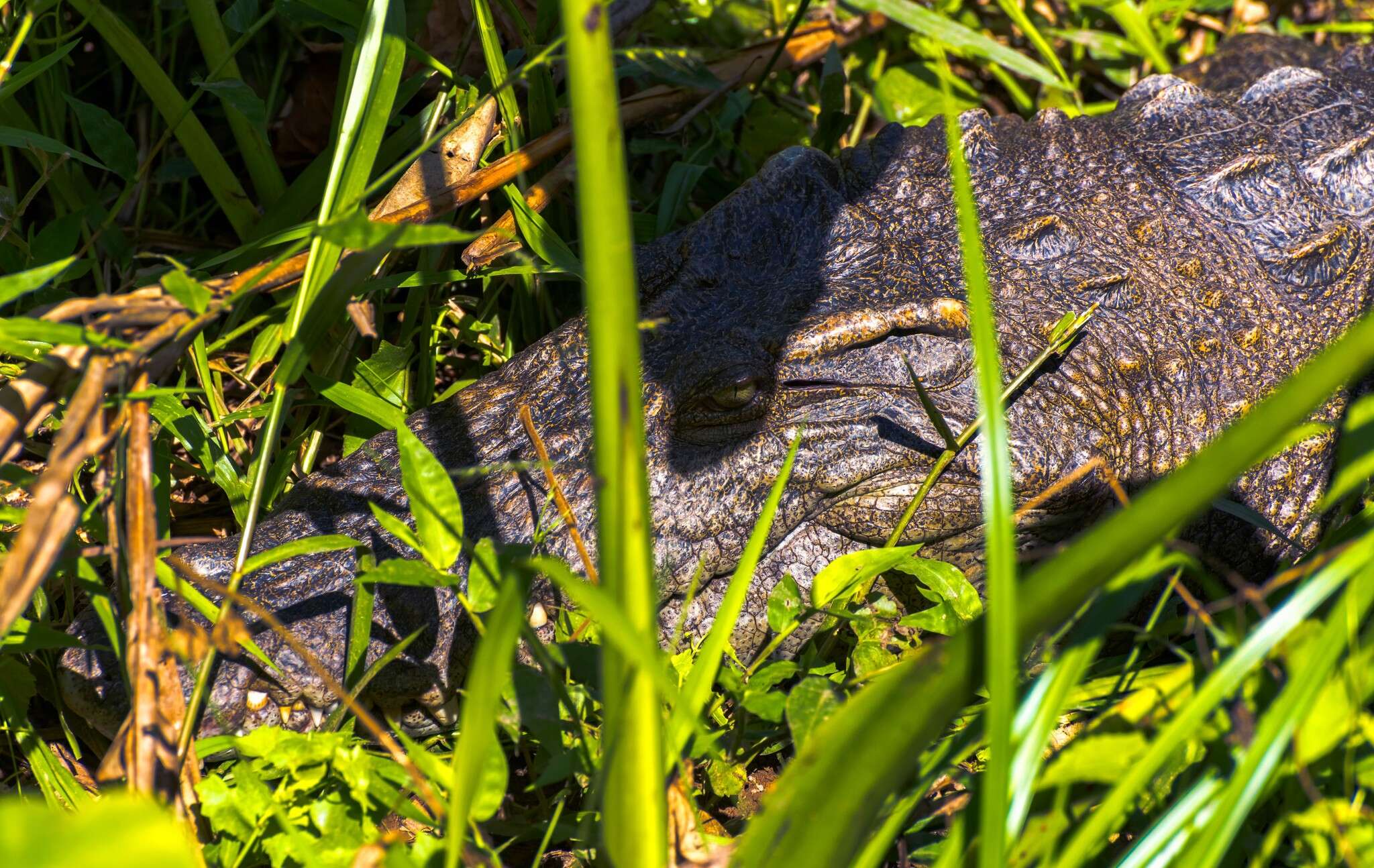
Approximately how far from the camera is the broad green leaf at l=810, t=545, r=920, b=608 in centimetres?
181

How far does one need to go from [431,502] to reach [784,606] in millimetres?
594

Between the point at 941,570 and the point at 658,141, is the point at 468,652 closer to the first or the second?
the point at 941,570

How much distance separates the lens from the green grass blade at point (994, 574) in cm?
97

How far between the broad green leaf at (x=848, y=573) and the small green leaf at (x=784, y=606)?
0.14 feet

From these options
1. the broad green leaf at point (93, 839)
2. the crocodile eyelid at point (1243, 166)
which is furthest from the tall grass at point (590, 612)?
the crocodile eyelid at point (1243, 166)

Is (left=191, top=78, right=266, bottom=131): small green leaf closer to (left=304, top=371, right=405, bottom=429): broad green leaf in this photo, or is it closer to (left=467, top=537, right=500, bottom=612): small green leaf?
(left=304, top=371, right=405, bottom=429): broad green leaf

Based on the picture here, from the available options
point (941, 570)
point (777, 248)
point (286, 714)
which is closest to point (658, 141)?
point (777, 248)

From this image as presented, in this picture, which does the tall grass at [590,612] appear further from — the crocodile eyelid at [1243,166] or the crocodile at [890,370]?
the crocodile eyelid at [1243,166]

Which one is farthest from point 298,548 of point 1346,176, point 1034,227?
point 1346,176

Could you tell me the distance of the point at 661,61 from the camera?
3014mm

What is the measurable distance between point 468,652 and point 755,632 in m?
0.56

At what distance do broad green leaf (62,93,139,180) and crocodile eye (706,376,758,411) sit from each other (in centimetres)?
149

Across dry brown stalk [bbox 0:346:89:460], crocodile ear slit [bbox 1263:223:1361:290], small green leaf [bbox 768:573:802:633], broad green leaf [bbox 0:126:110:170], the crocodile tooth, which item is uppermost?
broad green leaf [bbox 0:126:110:170]

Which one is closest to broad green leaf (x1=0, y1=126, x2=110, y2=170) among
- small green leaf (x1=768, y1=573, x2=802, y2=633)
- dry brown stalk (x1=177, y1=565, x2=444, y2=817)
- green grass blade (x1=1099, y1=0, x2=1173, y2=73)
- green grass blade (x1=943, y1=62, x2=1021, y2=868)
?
dry brown stalk (x1=177, y1=565, x2=444, y2=817)
